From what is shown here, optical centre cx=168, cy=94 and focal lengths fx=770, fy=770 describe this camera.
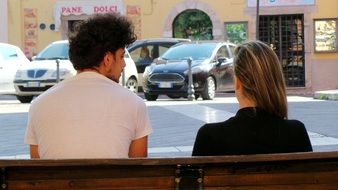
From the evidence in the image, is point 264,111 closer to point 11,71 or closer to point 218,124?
point 218,124

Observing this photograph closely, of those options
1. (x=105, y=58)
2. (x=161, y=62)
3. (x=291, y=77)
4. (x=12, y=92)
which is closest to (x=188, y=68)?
(x=161, y=62)

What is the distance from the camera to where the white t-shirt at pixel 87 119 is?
3236 mm

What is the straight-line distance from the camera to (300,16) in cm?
2842

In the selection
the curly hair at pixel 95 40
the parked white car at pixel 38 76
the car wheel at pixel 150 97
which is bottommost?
the car wheel at pixel 150 97

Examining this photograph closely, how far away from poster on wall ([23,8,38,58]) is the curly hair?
83.9 feet

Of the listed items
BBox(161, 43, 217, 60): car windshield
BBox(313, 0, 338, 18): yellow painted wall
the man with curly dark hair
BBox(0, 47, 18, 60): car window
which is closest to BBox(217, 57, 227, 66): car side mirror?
BBox(161, 43, 217, 60): car windshield

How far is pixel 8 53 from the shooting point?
2005cm

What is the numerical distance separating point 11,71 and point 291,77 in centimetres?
1221

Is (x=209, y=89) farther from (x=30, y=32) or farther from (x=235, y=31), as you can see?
(x=30, y=32)

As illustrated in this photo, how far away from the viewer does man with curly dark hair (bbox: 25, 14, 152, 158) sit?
3.25 meters

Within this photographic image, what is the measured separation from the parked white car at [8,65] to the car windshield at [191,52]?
3.67 m

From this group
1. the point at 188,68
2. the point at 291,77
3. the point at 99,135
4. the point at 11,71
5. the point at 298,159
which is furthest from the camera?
the point at 291,77

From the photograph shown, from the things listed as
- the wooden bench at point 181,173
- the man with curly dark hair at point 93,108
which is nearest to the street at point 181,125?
the man with curly dark hair at point 93,108

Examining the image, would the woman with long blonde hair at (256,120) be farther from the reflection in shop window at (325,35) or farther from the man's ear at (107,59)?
the reflection in shop window at (325,35)
